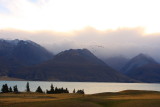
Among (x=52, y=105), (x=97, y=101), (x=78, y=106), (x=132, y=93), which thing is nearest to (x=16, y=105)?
(x=52, y=105)

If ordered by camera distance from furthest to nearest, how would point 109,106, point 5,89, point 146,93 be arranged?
point 5,89 → point 146,93 → point 109,106

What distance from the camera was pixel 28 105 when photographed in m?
75.3

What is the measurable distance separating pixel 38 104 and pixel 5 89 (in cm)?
10616

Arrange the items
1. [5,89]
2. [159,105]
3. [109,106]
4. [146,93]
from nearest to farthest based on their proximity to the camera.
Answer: [159,105]
[109,106]
[146,93]
[5,89]

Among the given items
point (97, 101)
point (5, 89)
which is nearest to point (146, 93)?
point (97, 101)

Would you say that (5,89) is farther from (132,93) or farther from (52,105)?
(52,105)

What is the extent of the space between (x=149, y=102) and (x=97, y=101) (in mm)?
13839

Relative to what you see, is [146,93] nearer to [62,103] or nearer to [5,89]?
[62,103]

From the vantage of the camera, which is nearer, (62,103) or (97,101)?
(62,103)

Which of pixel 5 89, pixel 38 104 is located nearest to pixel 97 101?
pixel 38 104

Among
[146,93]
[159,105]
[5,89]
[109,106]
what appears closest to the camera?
[159,105]

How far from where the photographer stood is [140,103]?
75.3 metres

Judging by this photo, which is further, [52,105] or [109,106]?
[109,106]

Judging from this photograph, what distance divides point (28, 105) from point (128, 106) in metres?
23.6
